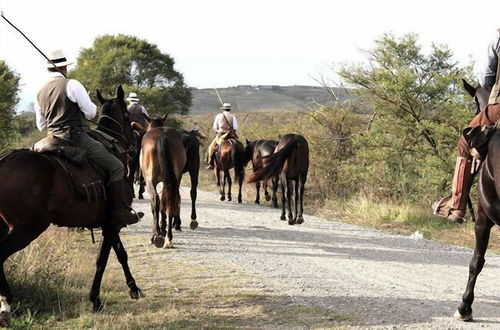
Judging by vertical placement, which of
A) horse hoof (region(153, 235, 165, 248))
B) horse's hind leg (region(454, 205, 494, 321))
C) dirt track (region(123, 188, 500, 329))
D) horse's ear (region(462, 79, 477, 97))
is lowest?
dirt track (region(123, 188, 500, 329))

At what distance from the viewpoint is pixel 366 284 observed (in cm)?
788

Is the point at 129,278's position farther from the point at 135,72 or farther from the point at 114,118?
the point at 135,72

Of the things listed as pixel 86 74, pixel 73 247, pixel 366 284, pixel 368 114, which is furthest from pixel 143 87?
pixel 366 284

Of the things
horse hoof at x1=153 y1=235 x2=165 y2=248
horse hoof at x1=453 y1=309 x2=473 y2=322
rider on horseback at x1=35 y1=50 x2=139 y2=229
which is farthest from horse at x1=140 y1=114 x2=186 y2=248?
horse hoof at x1=453 y1=309 x2=473 y2=322

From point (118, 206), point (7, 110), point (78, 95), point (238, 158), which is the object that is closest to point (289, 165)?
point (238, 158)

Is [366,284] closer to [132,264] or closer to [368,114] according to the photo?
[132,264]

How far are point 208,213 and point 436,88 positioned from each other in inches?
262

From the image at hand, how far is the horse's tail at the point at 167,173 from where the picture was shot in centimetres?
1023

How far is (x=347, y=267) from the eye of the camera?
355 inches

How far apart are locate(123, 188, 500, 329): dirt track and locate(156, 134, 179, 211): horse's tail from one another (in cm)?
91

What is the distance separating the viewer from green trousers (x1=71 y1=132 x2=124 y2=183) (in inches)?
254

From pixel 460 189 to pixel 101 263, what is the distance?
4.21 metres

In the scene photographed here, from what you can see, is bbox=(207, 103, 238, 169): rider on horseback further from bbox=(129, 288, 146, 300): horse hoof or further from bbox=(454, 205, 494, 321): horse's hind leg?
bbox=(454, 205, 494, 321): horse's hind leg

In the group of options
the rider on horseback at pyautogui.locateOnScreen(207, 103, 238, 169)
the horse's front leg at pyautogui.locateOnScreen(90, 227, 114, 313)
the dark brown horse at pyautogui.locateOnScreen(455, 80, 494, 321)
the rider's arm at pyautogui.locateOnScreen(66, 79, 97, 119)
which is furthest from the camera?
the rider on horseback at pyautogui.locateOnScreen(207, 103, 238, 169)
